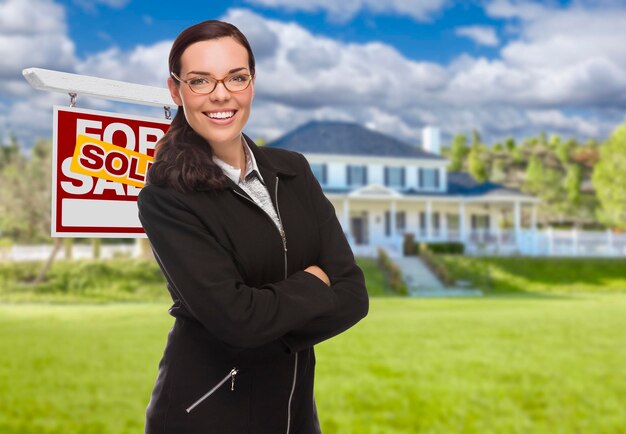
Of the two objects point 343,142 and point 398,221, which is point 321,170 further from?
point 398,221

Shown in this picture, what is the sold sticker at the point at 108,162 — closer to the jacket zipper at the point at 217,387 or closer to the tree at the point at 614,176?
the jacket zipper at the point at 217,387

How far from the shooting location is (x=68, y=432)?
6.93 meters

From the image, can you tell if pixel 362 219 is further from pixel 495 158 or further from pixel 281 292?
pixel 495 158

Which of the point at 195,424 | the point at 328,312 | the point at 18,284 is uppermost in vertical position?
the point at 328,312

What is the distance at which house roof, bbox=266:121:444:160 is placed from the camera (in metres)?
33.1

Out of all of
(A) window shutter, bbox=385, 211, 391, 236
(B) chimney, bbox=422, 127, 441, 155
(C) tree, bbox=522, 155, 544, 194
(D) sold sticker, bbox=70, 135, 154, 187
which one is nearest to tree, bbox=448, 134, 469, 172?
(C) tree, bbox=522, 155, 544, 194

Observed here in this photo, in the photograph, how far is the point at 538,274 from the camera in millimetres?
28141

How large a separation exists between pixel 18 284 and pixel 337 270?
95.0 feet

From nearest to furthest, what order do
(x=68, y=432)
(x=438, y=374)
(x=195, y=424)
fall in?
(x=195, y=424) < (x=68, y=432) < (x=438, y=374)

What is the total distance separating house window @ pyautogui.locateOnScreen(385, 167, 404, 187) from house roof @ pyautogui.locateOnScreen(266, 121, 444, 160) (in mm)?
709

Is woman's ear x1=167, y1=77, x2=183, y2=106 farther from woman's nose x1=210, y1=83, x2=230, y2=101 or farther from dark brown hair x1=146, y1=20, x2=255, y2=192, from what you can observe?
woman's nose x1=210, y1=83, x2=230, y2=101

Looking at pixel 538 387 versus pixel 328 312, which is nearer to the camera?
pixel 328 312

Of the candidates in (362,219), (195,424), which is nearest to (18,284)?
(362,219)

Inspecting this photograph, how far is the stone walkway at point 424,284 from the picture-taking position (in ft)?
80.2
